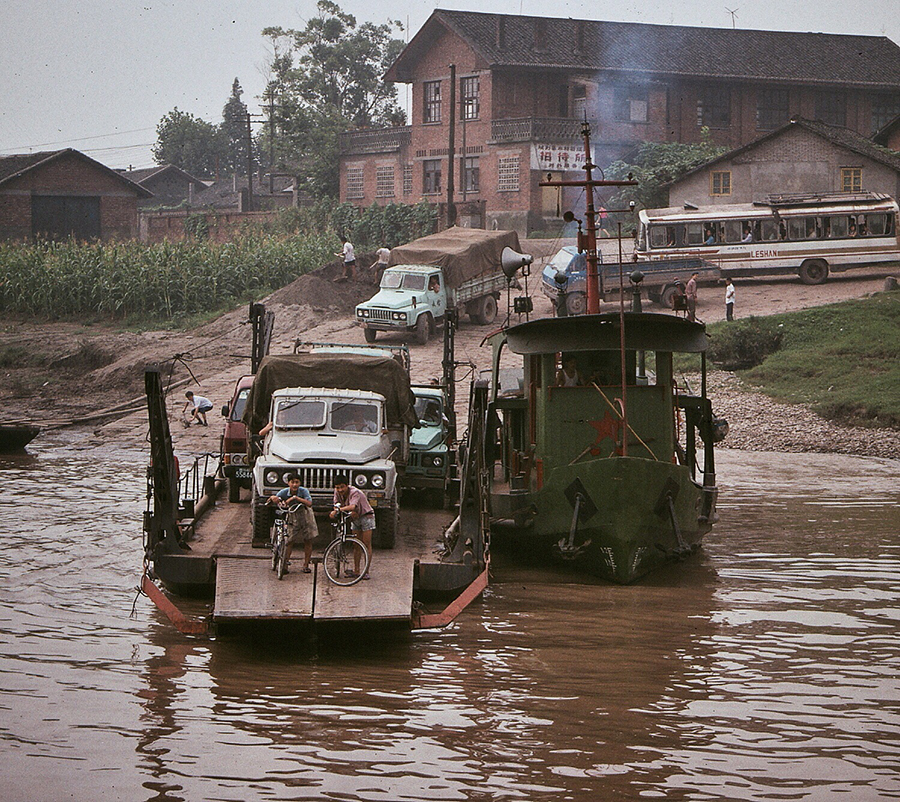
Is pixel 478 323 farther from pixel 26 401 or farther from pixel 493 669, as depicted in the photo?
pixel 493 669

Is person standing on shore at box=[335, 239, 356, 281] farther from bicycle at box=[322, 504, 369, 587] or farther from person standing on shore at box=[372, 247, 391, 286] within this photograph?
bicycle at box=[322, 504, 369, 587]

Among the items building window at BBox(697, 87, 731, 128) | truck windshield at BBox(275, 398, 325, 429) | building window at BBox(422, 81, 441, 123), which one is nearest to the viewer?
truck windshield at BBox(275, 398, 325, 429)

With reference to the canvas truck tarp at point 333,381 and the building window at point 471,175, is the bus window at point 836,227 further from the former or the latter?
the canvas truck tarp at point 333,381

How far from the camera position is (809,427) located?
28844 millimetres

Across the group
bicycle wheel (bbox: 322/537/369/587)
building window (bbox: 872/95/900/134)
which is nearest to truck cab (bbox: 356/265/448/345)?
bicycle wheel (bbox: 322/537/369/587)

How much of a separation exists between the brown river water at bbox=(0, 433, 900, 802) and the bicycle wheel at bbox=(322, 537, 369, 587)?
25.1 inches

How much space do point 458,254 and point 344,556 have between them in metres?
23.3

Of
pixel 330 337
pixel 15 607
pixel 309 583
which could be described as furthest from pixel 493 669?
pixel 330 337

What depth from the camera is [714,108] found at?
58.5m

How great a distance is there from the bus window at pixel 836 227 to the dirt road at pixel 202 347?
4.80 ft

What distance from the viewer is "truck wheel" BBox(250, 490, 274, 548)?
14.6 m

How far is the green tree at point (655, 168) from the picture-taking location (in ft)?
162

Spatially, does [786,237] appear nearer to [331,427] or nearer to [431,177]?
[431,177]

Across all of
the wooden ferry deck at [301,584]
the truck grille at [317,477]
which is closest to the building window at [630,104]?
the wooden ferry deck at [301,584]
